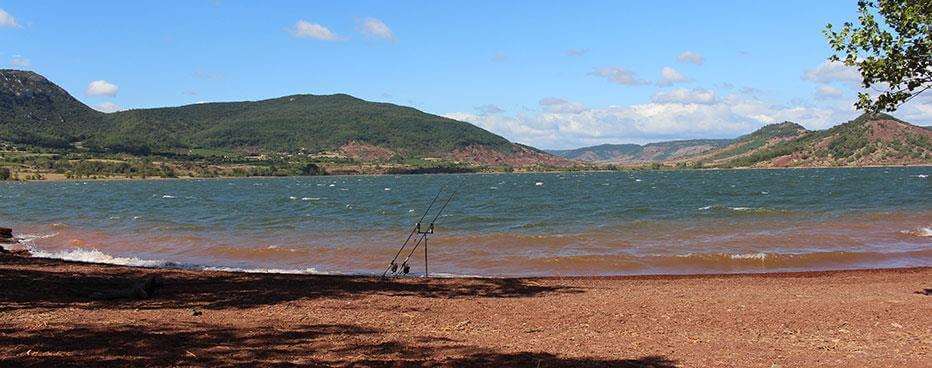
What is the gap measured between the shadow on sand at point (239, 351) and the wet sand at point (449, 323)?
3 cm

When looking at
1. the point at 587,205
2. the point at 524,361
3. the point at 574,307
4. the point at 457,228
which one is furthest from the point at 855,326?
the point at 587,205

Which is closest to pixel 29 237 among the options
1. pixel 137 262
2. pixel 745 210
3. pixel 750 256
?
pixel 137 262

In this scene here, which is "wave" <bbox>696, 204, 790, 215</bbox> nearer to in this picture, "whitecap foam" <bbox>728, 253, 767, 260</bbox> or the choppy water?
the choppy water

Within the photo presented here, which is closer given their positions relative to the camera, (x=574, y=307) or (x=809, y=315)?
(x=809, y=315)

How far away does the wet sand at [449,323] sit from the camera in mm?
9094

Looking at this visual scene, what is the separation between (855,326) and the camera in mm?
11570

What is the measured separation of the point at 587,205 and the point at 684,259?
34.0m

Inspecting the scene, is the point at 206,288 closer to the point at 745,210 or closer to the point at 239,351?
the point at 239,351

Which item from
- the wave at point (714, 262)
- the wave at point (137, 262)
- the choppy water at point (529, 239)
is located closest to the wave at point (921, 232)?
the choppy water at point (529, 239)

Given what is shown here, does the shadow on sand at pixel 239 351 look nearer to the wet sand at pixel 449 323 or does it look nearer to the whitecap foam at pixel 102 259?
the wet sand at pixel 449 323

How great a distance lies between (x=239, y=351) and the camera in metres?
9.12

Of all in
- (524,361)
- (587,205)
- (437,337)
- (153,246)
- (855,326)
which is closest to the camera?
(524,361)

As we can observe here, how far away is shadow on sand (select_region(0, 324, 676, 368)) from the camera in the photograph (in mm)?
8477

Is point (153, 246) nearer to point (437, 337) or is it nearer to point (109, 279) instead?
point (109, 279)
